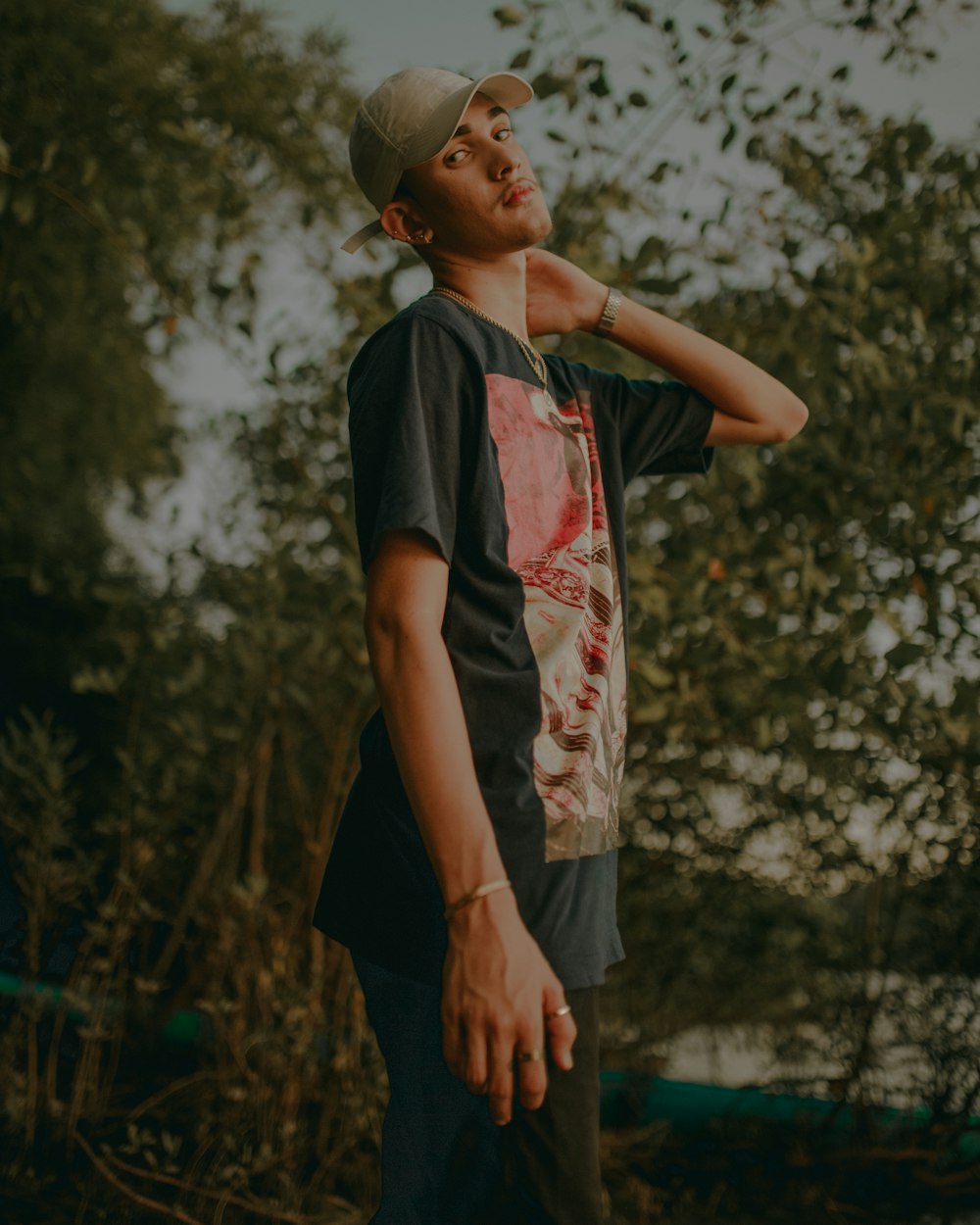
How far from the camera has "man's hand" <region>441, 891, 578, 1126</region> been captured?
84 cm

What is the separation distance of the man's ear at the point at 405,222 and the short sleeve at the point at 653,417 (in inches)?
10.0

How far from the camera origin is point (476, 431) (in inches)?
42.1

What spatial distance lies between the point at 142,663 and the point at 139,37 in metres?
2.05

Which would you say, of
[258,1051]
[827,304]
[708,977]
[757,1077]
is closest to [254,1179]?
[258,1051]

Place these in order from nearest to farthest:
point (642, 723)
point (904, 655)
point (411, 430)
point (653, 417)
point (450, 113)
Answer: point (411, 430), point (450, 113), point (653, 417), point (904, 655), point (642, 723)

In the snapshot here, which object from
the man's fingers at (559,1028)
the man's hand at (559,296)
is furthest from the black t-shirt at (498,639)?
the man's hand at (559,296)

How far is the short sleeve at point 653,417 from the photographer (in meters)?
1.34

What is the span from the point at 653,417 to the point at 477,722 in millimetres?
536

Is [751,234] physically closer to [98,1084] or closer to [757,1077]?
[757,1077]

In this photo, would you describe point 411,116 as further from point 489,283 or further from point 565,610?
point 565,610

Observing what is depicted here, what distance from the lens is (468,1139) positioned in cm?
104

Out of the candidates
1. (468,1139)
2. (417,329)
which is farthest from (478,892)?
(417,329)

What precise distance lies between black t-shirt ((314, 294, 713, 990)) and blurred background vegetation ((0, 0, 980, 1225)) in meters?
1.07

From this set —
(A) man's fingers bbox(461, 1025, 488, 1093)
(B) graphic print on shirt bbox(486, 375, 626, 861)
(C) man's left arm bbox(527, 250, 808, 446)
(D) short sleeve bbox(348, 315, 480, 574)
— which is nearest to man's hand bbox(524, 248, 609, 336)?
(C) man's left arm bbox(527, 250, 808, 446)
